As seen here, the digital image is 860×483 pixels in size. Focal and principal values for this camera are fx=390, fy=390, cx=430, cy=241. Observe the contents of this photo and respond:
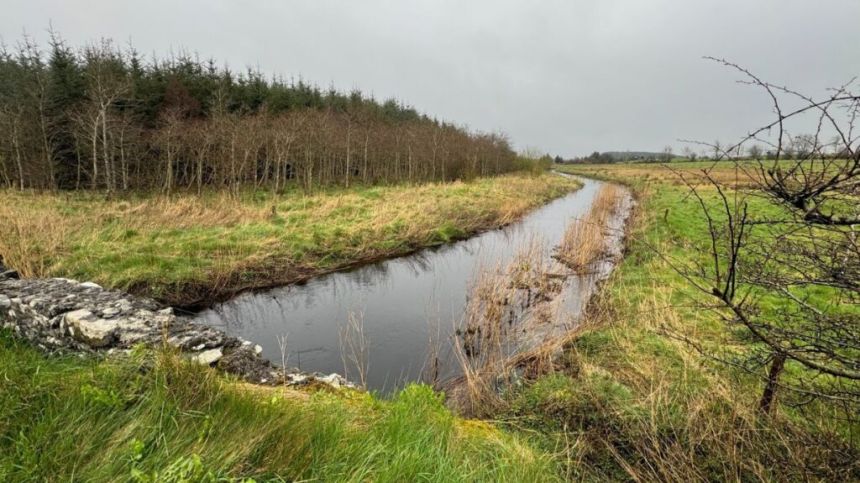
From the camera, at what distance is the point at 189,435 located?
216 cm

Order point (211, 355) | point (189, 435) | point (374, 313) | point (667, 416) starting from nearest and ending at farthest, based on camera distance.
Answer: point (189, 435)
point (667, 416)
point (211, 355)
point (374, 313)

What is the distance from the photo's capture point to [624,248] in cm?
1252

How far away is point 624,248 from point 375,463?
12.1 metres

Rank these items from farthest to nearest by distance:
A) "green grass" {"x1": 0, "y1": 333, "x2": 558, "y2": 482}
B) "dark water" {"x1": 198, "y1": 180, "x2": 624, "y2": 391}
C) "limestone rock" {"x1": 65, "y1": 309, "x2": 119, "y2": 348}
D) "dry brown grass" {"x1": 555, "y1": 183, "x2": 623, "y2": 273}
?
"dry brown grass" {"x1": 555, "y1": 183, "x2": 623, "y2": 273}, "dark water" {"x1": 198, "y1": 180, "x2": 624, "y2": 391}, "limestone rock" {"x1": 65, "y1": 309, "x2": 119, "y2": 348}, "green grass" {"x1": 0, "y1": 333, "x2": 558, "y2": 482}

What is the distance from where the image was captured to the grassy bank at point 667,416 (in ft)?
9.52

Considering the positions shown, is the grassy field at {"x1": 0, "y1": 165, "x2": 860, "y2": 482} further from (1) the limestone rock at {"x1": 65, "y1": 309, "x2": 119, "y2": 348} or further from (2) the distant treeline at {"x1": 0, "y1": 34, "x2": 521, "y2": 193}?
(2) the distant treeline at {"x1": 0, "y1": 34, "x2": 521, "y2": 193}

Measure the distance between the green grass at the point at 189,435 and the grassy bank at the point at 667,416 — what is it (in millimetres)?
912

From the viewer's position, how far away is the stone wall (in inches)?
174

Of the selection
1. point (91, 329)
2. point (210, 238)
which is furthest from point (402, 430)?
point (210, 238)

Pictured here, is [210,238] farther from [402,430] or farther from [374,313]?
[402,430]

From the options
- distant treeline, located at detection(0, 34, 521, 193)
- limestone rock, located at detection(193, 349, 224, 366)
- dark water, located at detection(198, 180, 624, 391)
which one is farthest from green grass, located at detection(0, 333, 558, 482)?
distant treeline, located at detection(0, 34, 521, 193)

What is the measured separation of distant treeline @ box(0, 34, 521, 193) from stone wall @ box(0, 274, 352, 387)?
54.2ft

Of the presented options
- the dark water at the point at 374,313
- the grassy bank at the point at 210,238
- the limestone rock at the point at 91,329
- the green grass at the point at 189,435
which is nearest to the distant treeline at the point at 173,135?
the grassy bank at the point at 210,238

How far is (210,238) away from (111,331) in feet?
22.9
